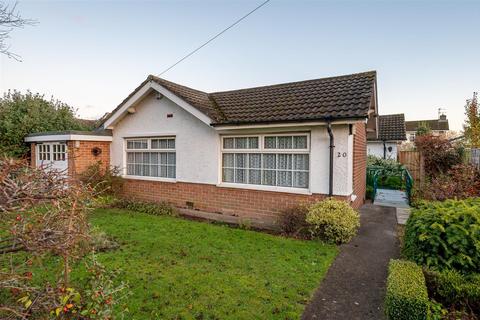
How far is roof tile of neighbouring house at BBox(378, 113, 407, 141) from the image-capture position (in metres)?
22.3

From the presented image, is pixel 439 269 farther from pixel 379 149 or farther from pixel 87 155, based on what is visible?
pixel 379 149

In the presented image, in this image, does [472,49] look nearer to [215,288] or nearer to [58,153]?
[215,288]

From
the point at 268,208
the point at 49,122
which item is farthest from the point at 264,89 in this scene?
the point at 49,122

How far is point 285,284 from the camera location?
16.1 feet

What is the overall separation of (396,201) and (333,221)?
7.02 meters

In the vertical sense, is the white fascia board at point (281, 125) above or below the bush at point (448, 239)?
above

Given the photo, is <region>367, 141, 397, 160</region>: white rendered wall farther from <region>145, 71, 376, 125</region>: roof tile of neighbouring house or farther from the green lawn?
the green lawn

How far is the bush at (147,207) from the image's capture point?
1060 cm

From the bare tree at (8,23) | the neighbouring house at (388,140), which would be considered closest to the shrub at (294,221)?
the bare tree at (8,23)

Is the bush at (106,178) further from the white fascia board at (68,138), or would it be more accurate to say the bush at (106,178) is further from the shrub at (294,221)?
the shrub at (294,221)

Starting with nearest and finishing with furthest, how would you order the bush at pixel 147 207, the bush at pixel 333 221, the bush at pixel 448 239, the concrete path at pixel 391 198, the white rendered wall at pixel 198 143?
the bush at pixel 448 239 → the bush at pixel 333 221 → the white rendered wall at pixel 198 143 → the bush at pixel 147 207 → the concrete path at pixel 391 198

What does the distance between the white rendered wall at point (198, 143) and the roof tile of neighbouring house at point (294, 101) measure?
0.49 m

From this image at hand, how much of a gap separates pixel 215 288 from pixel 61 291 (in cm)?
276

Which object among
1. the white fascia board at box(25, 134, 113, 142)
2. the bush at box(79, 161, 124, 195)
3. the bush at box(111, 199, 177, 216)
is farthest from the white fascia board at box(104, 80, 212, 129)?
the bush at box(111, 199, 177, 216)
